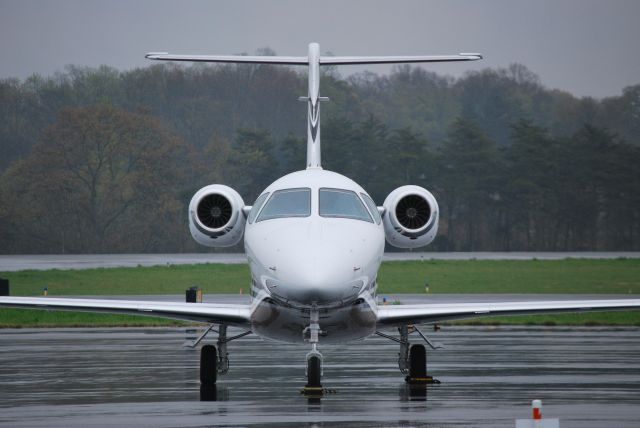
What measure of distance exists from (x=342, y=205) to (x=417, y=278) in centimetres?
3037

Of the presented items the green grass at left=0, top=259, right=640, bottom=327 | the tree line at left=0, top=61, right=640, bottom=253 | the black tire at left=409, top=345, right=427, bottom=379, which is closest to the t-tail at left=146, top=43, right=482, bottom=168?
the black tire at left=409, top=345, right=427, bottom=379

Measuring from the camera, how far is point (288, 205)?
44.8 ft

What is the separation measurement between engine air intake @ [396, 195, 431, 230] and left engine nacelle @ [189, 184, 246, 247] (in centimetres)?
216

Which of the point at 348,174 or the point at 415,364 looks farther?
the point at 348,174

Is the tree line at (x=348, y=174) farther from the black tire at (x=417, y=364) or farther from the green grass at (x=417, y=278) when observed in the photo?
the black tire at (x=417, y=364)

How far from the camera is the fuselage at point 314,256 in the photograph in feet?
40.1

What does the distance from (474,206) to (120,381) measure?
55779 millimetres

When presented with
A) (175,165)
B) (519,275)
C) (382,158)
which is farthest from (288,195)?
(175,165)

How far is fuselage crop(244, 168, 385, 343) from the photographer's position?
12.2m

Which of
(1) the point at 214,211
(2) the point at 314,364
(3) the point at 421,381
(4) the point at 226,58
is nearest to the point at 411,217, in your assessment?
(3) the point at 421,381

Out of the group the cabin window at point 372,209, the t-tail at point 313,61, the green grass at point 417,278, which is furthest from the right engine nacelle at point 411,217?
the green grass at point 417,278

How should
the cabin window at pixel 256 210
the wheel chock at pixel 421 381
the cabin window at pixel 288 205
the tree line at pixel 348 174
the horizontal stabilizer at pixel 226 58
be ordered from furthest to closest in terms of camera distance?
1. the tree line at pixel 348 174
2. the horizontal stabilizer at pixel 226 58
3. the wheel chock at pixel 421 381
4. the cabin window at pixel 256 210
5. the cabin window at pixel 288 205

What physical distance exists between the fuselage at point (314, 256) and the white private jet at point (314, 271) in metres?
0.01

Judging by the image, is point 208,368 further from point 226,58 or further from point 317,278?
point 226,58
